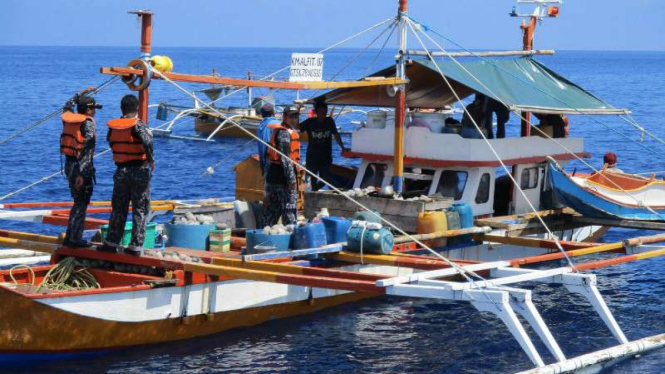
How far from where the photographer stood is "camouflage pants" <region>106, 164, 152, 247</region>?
15930 millimetres

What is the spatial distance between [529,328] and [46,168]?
28.4 meters

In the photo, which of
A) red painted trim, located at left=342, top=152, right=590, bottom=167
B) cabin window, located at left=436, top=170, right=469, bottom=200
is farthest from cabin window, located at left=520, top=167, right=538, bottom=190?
cabin window, located at left=436, top=170, right=469, bottom=200

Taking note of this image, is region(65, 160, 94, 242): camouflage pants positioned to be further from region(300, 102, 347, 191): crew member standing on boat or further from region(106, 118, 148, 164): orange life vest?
region(300, 102, 347, 191): crew member standing on boat

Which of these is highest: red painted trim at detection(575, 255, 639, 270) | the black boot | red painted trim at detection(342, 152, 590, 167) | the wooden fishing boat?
red painted trim at detection(342, 152, 590, 167)

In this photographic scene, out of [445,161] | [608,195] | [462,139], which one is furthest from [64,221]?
[608,195]

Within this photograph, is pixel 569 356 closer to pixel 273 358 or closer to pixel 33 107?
pixel 273 358

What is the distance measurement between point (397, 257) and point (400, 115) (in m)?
3.71

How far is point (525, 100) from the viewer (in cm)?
2044

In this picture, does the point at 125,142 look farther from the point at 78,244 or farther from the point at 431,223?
the point at 431,223

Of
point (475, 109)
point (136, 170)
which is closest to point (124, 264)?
Result: point (136, 170)

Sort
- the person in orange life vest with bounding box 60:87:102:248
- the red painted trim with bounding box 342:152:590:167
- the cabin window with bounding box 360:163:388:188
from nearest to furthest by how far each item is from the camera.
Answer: the person in orange life vest with bounding box 60:87:102:248 < the red painted trim with bounding box 342:152:590:167 < the cabin window with bounding box 360:163:388:188

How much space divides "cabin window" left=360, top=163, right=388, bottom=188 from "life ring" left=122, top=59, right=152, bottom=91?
5867 millimetres

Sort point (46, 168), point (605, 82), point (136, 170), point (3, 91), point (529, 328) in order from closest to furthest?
1. point (136, 170)
2. point (529, 328)
3. point (46, 168)
4. point (3, 91)
5. point (605, 82)

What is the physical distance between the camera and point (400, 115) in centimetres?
1934
